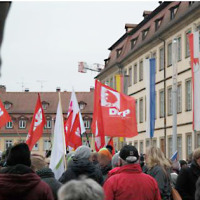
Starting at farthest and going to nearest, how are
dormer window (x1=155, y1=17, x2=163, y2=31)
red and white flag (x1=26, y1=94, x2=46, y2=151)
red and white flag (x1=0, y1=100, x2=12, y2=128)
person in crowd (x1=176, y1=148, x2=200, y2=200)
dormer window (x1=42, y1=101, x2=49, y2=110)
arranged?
dormer window (x1=42, y1=101, x2=49, y2=110)
dormer window (x1=155, y1=17, x2=163, y2=31)
red and white flag (x1=0, y1=100, x2=12, y2=128)
red and white flag (x1=26, y1=94, x2=46, y2=151)
person in crowd (x1=176, y1=148, x2=200, y2=200)

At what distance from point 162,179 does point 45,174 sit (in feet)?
5.08

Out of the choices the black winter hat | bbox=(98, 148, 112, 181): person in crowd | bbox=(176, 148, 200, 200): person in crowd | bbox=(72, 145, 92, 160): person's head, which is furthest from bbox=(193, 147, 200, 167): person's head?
the black winter hat

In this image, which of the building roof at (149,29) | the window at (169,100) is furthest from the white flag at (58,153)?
the window at (169,100)

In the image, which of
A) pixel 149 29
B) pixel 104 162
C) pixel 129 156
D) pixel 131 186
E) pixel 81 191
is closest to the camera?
pixel 81 191

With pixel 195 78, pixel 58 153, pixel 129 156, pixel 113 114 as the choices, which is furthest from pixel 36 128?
pixel 129 156

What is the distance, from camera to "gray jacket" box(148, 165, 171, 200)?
275 inches

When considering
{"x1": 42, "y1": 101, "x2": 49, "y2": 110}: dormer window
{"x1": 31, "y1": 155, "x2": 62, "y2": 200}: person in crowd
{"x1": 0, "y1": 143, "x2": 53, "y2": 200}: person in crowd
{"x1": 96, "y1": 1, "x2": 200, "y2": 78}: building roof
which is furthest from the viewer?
{"x1": 42, "y1": 101, "x2": 49, "y2": 110}: dormer window

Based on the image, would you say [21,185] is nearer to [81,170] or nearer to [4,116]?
[81,170]

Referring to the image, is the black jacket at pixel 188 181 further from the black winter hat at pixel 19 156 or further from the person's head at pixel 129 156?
the black winter hat at pixel 19 156

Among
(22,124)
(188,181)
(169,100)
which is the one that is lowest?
(188,181)

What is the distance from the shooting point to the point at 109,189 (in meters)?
5.94

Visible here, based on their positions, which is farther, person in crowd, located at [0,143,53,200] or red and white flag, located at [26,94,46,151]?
red and white flag, located at [26,94,46,151]

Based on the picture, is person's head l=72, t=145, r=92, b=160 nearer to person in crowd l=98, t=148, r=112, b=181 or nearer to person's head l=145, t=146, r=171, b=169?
person's head l=145, t=146, r=171, b=169

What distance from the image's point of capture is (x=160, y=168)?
→ 7.02 m
